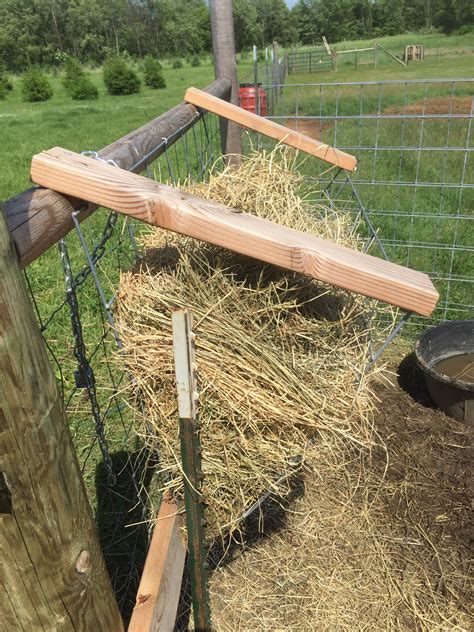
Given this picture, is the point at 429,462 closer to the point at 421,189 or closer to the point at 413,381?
the point at 413,381

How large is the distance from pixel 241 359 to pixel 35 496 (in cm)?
59

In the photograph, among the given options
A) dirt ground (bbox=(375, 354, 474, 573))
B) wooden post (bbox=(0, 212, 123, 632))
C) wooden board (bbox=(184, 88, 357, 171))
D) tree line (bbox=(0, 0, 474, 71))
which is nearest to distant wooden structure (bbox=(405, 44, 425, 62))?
tree line (bbox=(0, 0, 474, 71))

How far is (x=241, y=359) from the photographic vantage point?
141 cm

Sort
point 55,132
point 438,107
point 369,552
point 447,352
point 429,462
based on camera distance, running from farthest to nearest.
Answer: point 438,107 < point 55,132 < point 447,352 < point 429,462 < point 369,552

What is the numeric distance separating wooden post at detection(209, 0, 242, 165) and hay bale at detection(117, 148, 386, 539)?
1640 mm

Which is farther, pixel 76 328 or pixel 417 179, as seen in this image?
pixel 417 179

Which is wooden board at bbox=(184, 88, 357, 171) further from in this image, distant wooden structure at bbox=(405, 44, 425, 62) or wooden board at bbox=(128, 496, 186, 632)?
distant wooden structure at bbox=(405, 44, 425, 62)

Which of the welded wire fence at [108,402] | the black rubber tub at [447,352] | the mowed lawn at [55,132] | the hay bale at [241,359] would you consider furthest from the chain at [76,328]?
the mowed lawn at [55,132]

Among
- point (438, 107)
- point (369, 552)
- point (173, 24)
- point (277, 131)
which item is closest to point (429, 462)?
point (369, 552)

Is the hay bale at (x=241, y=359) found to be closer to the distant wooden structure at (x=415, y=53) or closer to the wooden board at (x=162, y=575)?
the wooden board at (x=162, y=575)

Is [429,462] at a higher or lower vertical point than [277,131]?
lower

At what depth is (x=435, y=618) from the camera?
235cm

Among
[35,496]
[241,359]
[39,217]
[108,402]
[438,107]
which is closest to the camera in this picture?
[35,496]

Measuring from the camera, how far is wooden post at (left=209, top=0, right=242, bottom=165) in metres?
3.14
